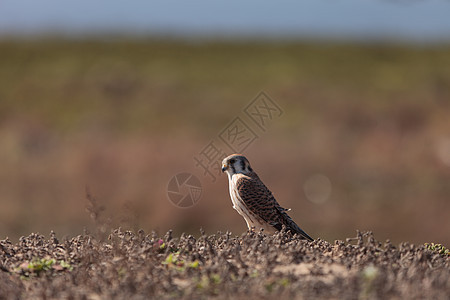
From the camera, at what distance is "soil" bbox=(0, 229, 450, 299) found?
15.3 ft

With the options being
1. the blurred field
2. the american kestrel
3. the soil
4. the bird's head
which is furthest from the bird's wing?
the blurred field

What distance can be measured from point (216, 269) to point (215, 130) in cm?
2854

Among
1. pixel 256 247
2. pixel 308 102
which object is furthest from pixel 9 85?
pixel 256 247

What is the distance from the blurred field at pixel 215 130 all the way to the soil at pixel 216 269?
540 millimetres

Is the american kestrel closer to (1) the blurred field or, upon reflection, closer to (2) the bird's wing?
(2) the bird's wing

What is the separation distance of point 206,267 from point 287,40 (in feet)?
171

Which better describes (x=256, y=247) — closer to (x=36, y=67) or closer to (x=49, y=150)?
(x=49, y=150)

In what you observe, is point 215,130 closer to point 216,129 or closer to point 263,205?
point 216,129

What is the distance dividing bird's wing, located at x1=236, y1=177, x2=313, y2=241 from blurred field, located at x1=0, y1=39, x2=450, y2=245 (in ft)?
9.03

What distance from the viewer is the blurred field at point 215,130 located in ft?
78.2

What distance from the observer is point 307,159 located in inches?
1083

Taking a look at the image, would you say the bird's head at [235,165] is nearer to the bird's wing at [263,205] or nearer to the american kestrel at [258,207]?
the american kestrel at [258,207]

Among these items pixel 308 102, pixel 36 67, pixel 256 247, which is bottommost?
pixel 256 247

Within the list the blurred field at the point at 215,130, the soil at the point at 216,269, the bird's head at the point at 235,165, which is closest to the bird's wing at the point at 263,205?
the bird's head at the point at 235,165
